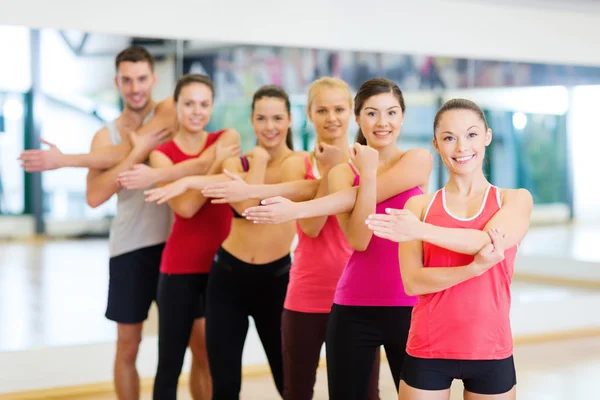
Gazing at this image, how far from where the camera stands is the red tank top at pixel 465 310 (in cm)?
213

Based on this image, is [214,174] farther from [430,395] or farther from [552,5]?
[552,5]

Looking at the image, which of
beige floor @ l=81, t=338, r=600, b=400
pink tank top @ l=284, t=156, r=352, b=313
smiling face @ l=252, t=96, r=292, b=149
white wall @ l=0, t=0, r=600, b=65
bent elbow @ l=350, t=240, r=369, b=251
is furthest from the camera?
white wall @ l=0, t=0, r=600, b=65

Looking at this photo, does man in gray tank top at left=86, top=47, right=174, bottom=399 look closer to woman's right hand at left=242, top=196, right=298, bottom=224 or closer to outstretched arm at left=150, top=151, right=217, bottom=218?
outstretched arm at left=150, top=151, right=217, bottom=218

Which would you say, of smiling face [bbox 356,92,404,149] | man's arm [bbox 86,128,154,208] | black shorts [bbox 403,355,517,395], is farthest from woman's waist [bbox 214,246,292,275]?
black shorts [bbox 403,355,517,395]

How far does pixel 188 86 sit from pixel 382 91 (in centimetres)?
116

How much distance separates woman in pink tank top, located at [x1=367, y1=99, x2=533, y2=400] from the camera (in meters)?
2.08

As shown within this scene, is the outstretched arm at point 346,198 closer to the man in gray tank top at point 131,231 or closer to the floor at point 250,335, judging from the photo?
the man in gray tank top at point 131,231

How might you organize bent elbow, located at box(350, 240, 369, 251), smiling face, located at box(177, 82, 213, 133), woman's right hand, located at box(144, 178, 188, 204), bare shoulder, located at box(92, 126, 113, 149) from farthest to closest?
bare shoulder, located at box(92, 126, 113, 149), smiling face, located at box(177, 82, 213, 133), woman's right hand, located at box(144, 178, 188, 204), bent elbow, located at box(350, 240, 369, 251)

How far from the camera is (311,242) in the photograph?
2.97 m

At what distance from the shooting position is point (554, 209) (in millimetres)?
6961

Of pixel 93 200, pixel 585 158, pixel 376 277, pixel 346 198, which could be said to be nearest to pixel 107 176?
pixel 93 200

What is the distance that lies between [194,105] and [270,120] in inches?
16.2

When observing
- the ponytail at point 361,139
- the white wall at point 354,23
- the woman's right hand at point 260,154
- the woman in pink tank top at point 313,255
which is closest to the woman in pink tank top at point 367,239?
the ponytail at point 361,139

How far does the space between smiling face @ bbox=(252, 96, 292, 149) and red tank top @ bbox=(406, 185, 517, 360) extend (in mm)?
1148
